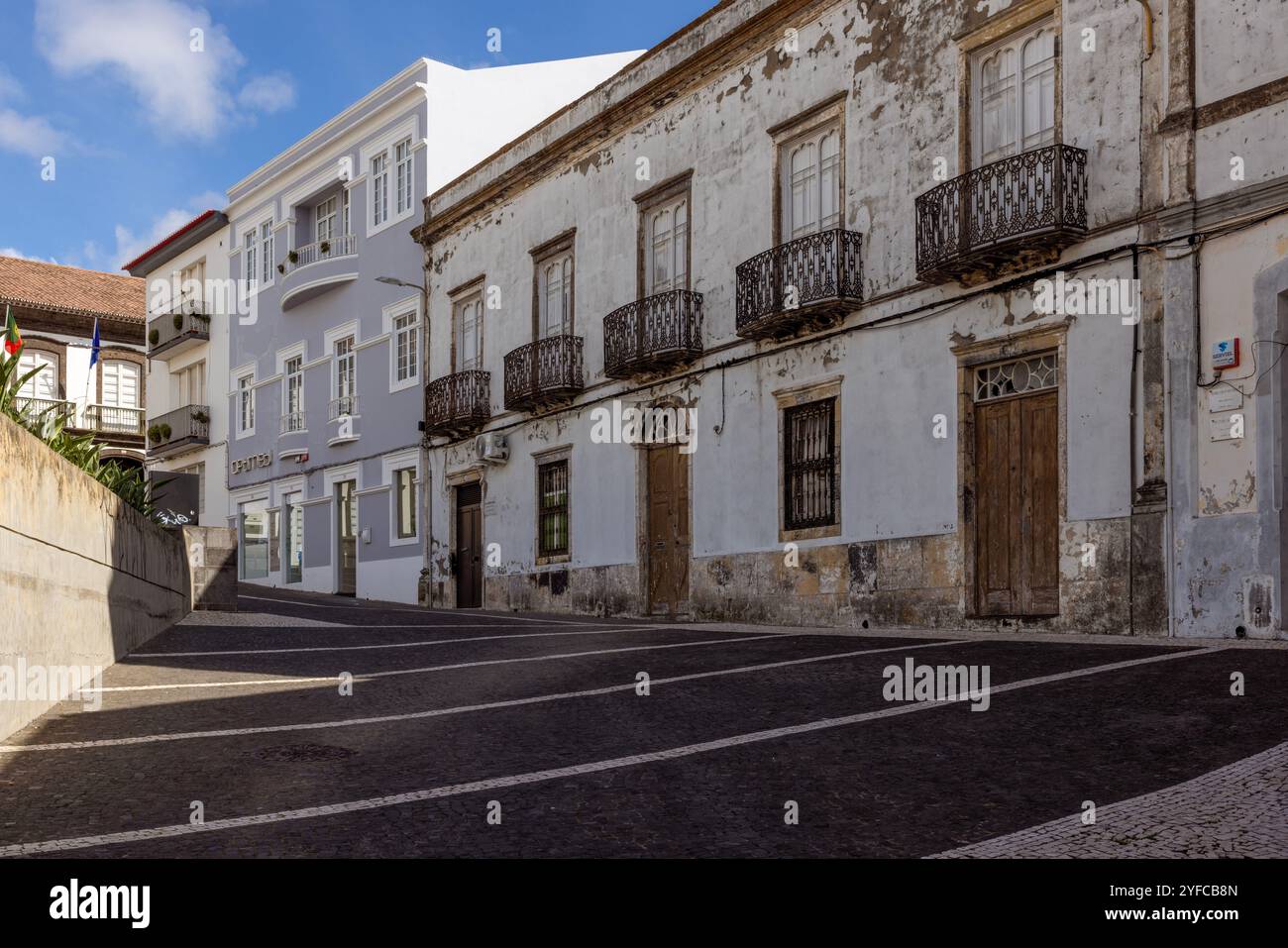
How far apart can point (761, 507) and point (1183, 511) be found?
6542 millimetres

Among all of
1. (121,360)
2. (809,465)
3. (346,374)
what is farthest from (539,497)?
(121,360)

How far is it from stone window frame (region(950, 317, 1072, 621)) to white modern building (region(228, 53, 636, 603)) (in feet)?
47.2

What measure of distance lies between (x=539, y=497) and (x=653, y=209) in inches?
219

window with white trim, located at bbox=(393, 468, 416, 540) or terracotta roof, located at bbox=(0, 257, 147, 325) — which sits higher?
terracotta roof, located at bbox=(0, 257, 147, 325)

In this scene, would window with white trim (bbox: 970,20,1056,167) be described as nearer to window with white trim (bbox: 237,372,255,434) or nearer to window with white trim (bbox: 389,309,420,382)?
window with white trim (bbox: 389,309,420,382)

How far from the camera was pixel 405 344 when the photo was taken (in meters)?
27.8

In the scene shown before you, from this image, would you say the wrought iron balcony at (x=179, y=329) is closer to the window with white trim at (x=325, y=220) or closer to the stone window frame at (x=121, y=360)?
the stone window frame at (x=121, y=360)

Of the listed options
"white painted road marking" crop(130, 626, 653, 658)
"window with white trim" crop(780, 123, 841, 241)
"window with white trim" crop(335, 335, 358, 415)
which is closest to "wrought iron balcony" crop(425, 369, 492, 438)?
"window with white trim" crop(335, 335, 358, 415)

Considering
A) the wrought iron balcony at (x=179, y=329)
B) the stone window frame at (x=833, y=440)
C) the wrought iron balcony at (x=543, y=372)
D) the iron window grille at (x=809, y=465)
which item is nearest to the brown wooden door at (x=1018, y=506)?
the stone window frame at (x=833, y=440)

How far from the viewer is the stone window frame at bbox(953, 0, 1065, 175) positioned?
13883mm

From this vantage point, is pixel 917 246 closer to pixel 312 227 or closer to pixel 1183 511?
pixel 1183 511

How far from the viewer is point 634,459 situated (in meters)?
20.6

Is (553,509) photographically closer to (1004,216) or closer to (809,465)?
(809,465)

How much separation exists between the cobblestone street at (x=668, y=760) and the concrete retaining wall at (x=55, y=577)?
26 centimetres
